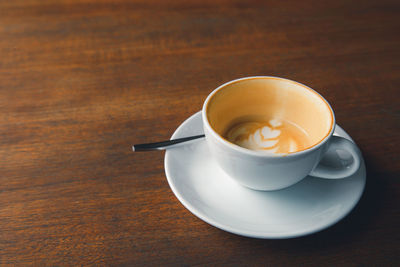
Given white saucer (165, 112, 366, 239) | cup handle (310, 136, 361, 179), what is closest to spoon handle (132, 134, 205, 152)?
white saucer (165, 112, 366, 239)

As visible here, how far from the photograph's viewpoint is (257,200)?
17.3 inches

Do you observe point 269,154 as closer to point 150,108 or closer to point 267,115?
point 267,115

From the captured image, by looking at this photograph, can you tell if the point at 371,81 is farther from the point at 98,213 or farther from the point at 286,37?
the point at 98,213

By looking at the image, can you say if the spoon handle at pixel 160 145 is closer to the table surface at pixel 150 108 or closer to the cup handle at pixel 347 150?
the table surface at pixel 150 108

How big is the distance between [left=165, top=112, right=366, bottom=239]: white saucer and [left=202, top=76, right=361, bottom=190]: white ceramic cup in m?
0.02

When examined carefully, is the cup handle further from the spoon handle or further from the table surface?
the spoon handle

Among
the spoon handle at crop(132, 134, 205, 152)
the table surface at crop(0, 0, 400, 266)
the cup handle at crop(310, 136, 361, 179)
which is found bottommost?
the table surface at crop(0, 0, 400, 266)

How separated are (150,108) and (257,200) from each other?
263 mm

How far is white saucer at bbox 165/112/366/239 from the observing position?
1.30 ft

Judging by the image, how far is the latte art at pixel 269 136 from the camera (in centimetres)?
51

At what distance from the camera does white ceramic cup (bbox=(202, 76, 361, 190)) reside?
39 cm

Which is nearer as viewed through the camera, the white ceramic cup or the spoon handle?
the white ceramic cup

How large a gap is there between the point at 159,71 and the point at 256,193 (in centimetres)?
35

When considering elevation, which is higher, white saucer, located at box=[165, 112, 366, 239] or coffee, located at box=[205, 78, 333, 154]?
coffee, located at box=[205, 78, 333, 154]
